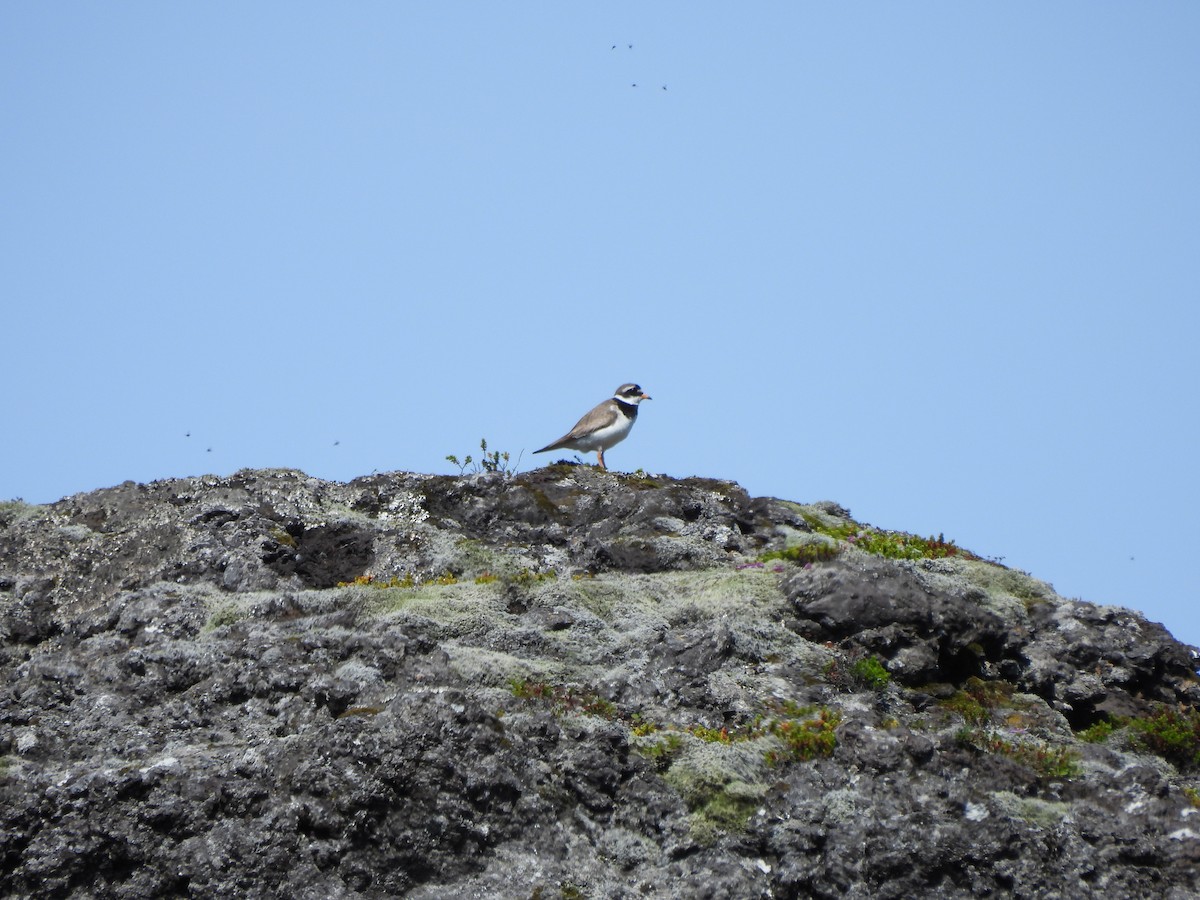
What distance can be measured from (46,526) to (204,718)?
458cm

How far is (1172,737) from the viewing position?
10930 mm

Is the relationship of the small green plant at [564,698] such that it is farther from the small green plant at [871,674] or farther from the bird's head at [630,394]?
the bird's head at [630,394]

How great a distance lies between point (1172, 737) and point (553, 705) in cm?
523

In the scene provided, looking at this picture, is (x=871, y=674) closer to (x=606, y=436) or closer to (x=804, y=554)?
(x=804, y=554)

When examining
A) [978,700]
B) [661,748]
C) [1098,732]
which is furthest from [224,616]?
[1098,732]

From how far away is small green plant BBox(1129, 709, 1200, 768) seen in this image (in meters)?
10.9

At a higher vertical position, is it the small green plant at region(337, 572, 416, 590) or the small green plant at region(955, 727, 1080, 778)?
the small green plant at region(337, 572, 416, 590)

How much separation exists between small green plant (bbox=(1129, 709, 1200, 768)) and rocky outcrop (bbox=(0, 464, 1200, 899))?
0.02 meters

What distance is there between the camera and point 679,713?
10.5m

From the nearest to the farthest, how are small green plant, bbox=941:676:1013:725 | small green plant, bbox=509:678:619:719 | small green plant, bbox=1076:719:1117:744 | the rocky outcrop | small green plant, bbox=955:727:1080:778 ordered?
the rocky outcrop
small green plant, bbox=955:727:1080:778
small green plant, bbox=509:678:619:719
small green plant, bbox=941:676:1013:725
small green plant, bbox=1076:719:1117:744

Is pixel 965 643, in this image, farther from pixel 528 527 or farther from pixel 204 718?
pixel 204 718

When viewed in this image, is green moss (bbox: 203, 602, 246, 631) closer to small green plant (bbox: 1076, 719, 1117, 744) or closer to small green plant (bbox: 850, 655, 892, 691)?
small green plant (bbox: 850, 655, 892, 691)

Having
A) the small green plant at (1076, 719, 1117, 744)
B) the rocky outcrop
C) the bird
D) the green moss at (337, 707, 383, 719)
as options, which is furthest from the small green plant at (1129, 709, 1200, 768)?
the bird

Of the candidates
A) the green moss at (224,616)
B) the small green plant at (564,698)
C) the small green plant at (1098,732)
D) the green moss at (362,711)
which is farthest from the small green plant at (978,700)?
the green moss at (224,616)
